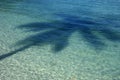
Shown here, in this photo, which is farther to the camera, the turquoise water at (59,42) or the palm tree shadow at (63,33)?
the palm tree shadow at (63,33)

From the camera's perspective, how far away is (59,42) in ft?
48.4

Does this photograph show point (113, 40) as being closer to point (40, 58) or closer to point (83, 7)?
point (40, 58)

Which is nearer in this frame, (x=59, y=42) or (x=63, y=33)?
(x=59, y=42)

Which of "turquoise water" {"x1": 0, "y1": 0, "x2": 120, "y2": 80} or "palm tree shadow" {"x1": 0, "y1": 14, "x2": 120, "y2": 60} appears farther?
"palm tree shadow" {"x1": 0, "y1": 14, "x2": 120, "y2": 60}

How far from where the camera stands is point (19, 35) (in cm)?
1552

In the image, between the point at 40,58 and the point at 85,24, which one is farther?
the point at 85,24

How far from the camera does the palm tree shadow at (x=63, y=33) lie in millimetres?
14454

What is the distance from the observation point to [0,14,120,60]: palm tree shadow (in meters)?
14.5

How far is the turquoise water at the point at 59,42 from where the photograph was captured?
11.4m

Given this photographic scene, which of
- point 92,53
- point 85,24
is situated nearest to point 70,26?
point 85,24

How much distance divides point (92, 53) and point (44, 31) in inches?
158

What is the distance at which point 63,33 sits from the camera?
53.9 ft

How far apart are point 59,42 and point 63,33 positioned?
5.73 ft

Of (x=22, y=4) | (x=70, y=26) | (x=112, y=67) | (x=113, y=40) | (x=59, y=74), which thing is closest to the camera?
(x=59, y=74)
